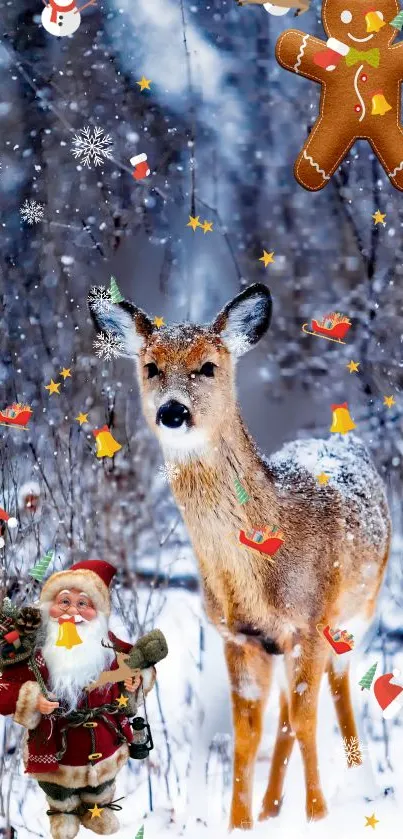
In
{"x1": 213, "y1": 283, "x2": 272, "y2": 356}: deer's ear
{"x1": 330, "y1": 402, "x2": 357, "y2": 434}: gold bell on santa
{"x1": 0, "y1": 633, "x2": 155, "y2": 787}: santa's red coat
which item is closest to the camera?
{"x1": 0, "y1": 633, "x2": 155, "y2": 787}: santa's red coat

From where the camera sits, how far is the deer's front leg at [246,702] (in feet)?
6.64

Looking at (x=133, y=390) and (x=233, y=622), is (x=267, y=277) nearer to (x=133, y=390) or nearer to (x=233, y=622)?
(x=133, y=390)

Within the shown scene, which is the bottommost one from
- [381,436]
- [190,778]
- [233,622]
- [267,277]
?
[190,778]

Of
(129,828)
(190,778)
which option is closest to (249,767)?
(190,778)

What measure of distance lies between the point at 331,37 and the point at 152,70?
1.52 feet

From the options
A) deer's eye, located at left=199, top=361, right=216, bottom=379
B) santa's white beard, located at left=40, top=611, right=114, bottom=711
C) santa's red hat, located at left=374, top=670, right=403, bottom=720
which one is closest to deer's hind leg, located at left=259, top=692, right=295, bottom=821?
santa's red hat, located at left=374, top=670, right=403, bottom=720

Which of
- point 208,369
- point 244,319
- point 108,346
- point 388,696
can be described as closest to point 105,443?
point 108,346

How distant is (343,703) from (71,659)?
70cm

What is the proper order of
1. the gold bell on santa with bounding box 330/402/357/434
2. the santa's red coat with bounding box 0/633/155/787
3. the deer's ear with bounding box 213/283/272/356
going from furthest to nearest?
the gold bell on santa with bounding box 330/402/357/434 < the deer's ear with bounding box 213/283/272/356 < the santa's red coat with bounding box 0/633/155/787

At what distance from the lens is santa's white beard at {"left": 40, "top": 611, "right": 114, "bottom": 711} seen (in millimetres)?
1896

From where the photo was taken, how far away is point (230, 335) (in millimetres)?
1985

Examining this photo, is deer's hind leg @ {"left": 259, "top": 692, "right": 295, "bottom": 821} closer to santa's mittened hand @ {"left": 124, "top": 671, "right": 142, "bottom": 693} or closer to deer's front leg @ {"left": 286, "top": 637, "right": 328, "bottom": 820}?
deer's front leg @ {"left": 286, "top": 637, "right": 328, "bottom": 820}

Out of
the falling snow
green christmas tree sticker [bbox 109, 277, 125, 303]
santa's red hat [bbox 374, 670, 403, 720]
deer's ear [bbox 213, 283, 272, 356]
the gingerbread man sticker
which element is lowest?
santa's red hat [bbox 374, 670, 403, 720]

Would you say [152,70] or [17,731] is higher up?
[152,70]
